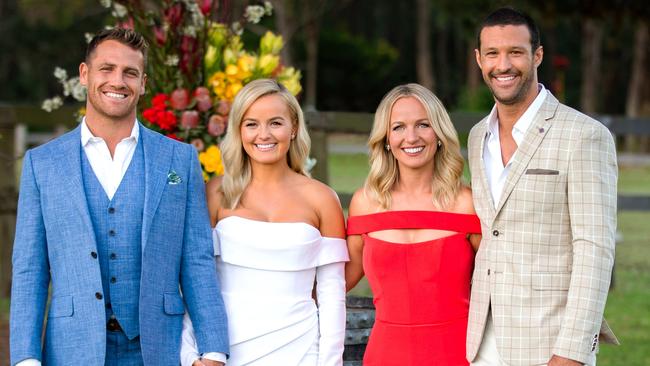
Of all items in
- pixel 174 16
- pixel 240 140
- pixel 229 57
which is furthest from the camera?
pixel 174 16

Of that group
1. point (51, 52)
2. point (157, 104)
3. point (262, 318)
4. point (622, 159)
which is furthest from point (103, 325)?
point (51, 52)

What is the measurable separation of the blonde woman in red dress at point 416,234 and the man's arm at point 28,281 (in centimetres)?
120

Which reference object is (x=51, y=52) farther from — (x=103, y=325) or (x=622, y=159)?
(x=103, y=325)

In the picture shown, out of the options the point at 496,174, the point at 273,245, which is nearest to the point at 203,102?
the point at 273,245

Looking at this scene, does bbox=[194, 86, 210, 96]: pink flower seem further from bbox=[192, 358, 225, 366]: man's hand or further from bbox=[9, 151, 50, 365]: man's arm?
bbox=[192, 358, 225, 366]: man's hand

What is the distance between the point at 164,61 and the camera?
5.66m

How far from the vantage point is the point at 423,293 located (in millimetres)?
4121

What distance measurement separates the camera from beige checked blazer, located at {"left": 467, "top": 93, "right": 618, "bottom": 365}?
3.72m

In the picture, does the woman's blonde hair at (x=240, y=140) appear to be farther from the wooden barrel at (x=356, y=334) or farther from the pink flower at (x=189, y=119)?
the pink flower at (x=189, y=119)

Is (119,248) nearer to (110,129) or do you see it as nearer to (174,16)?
(110,129)

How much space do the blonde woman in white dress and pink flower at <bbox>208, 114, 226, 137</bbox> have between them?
3.53 ft

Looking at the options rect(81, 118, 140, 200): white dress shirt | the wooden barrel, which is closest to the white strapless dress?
the wooden barrel

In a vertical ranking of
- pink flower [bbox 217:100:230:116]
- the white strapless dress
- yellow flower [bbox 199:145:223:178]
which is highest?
pink flower [bbox 217:100:230:116]

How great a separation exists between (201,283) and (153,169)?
0.45m
